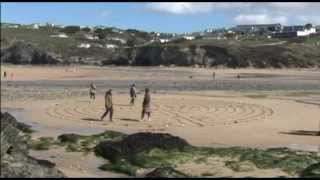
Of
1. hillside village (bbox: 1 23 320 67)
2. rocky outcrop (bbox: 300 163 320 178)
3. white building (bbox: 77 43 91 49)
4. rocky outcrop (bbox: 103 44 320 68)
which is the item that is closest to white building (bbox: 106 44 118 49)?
hillside village (bbox: 1 23 320 67)

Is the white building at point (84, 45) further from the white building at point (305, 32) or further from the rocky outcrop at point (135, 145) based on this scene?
the rocky outcrop at point (135, 145)

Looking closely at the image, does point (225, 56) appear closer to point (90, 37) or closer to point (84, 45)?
point (84, 45)

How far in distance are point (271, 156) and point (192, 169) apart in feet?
9.69

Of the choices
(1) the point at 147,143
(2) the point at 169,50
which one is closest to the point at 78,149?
(1) the point at 147,143

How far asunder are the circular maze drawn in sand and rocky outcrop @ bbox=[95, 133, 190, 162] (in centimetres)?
793

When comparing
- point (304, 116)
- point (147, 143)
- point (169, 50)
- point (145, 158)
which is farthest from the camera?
point (169, 50)

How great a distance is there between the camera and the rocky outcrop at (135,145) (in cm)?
1662

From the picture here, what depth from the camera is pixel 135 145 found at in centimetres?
1723

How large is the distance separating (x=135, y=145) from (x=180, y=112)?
14326 millimetres

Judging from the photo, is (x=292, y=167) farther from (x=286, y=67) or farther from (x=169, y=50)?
(x=169, y=50)

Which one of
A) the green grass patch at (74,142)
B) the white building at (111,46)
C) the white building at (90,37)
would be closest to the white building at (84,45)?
the white building at (111,46)

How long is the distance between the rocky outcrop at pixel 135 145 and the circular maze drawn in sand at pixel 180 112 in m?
7.93

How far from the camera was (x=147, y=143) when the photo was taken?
17.4m

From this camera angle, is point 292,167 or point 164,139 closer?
point 292,167
